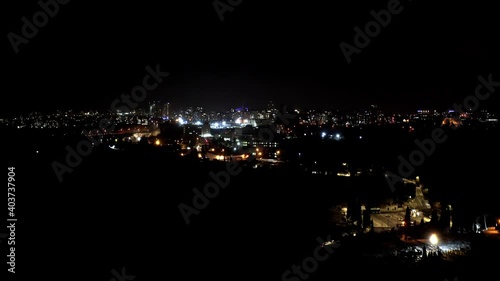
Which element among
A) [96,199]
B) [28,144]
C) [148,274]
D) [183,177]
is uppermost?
[28,144]

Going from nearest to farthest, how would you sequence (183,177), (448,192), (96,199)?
(96,199), (183,177), (448,192)

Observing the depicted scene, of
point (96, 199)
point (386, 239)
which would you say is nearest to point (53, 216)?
point (96, 199)

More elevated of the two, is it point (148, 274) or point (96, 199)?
point (96, 199)

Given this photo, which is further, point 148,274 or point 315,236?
point 315,236

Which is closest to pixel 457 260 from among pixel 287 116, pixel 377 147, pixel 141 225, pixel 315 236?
pixel 315 236

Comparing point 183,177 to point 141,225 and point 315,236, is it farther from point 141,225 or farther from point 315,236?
point 315,236

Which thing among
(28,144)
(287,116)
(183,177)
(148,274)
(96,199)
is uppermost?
(287,116)

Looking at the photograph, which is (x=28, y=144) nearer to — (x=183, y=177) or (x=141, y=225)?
(x=183, y=177)

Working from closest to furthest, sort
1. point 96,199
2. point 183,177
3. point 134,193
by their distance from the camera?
point 96,199 < point 134,193 < point 183,177

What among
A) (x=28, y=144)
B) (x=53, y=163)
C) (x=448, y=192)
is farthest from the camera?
(x=28, y=144)
